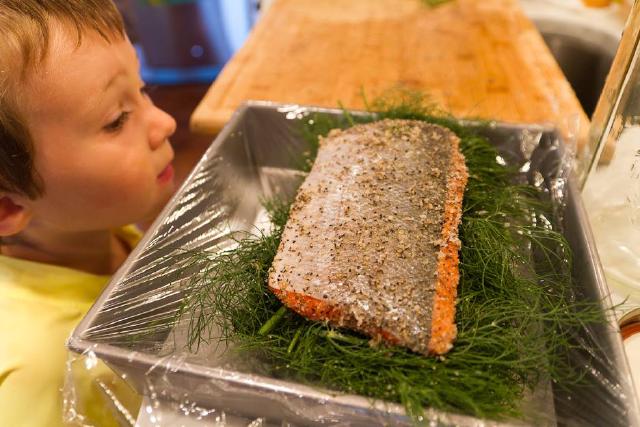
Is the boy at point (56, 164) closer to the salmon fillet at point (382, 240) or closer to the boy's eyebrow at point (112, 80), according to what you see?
the boy's eyebrow at point (112, 80)

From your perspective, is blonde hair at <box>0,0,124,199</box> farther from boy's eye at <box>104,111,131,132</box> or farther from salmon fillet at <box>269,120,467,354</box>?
salmon fillet at <box>269,120,467,354</box>

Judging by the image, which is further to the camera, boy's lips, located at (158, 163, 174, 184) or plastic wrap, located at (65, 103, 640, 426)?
boy's lips, located at (158, 163, 174, 184)

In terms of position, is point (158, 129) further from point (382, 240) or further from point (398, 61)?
point (398, 61)

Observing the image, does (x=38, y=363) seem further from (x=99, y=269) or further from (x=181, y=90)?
(x=181, y=90)

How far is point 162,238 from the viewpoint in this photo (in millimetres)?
688

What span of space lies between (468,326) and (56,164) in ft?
1.92

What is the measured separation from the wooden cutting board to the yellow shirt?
1.48ft

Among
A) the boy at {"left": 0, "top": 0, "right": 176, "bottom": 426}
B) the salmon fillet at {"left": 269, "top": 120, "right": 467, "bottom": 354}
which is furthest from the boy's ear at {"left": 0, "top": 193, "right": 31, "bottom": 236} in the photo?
the salmon fillet at {"left": 269, "top": 120, "right": 467, "bottom": 354}

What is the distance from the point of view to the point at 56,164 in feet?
2.15

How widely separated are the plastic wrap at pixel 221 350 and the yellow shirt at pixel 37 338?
0.21 feet

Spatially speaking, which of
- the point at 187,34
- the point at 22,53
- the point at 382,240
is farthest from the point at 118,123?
the point at 187,34

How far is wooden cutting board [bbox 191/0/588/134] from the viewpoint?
1059mm

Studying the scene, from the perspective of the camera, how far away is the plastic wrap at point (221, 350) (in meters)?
0.49

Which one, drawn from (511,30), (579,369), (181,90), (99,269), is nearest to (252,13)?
(181,90)
